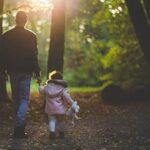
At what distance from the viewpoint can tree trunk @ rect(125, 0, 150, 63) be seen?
17312 mm

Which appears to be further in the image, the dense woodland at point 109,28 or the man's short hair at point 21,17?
the dense woodland at point 109,28

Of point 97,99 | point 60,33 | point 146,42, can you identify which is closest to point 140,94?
point 97,99

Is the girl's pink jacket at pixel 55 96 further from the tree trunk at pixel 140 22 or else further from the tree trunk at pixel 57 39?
the tree trunk at pixel 140 22

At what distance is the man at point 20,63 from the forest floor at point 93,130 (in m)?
0.60

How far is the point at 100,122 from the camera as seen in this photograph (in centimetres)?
1530

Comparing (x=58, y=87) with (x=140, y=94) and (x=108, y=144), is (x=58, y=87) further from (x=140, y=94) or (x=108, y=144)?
(x=140, y=94)

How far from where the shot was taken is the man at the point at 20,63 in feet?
39.3

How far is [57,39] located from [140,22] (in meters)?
2.52

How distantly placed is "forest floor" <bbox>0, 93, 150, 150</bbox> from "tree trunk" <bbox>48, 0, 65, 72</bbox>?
142cm

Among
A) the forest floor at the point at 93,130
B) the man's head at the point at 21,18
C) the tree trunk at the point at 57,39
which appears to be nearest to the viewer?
the forest floor at the point at 93,130

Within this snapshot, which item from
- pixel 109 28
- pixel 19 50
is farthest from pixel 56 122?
pixel 109 28

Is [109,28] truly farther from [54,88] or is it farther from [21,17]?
[54,88]

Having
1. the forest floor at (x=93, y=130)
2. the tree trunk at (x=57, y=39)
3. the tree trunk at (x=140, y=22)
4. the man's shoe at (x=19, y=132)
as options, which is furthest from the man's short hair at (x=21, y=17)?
the tree trunk at (x=140, y=22)

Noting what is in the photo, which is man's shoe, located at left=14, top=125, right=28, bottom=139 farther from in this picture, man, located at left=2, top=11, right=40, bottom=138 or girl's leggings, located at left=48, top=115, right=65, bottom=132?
girl's leggings, located at left=48, top=115, right=65, bottom=132
